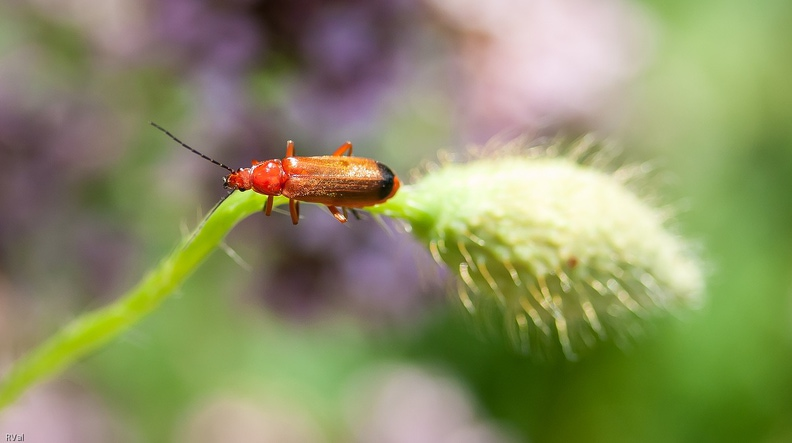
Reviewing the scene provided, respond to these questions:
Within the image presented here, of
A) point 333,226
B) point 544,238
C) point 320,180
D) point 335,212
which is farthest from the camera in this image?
point 333,226

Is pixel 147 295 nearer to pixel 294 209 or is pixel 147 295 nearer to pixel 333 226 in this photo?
pixel 294 209

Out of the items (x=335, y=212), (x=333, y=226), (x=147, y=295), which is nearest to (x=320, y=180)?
(x=335, y=212)

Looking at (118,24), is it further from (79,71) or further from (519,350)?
(519,350)

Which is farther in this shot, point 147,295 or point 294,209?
point 294,209

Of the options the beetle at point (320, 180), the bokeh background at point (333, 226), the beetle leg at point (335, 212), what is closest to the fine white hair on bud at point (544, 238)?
the beetle at point (320, 180)

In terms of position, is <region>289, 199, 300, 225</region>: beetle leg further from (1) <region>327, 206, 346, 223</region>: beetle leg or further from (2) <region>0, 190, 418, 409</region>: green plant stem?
(2) <region>0, 190, 418, 409</region>: green plant stem

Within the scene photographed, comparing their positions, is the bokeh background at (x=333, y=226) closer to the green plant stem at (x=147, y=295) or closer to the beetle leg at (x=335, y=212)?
the beetle leg at (x=335, y=212)
